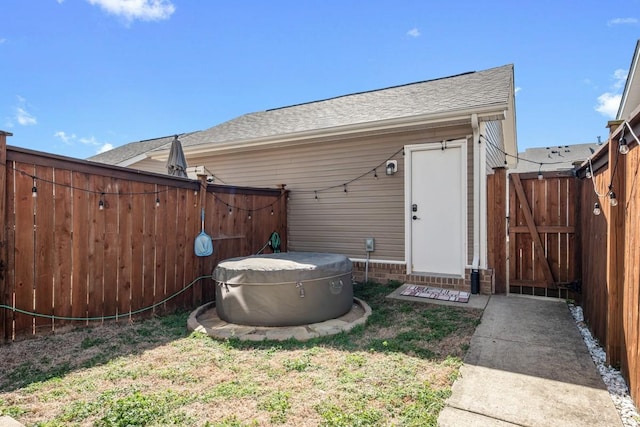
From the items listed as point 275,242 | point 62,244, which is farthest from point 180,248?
point 275,242

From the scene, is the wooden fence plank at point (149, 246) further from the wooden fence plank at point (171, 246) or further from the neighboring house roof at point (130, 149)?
the neighboring house roof at point (130, 149)

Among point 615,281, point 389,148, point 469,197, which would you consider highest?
point 389,148

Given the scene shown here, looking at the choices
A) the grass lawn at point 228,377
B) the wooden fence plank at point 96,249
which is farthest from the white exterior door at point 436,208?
the wooden fence plank at point 96,249

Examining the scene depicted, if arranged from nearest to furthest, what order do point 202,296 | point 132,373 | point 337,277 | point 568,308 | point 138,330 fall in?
point 132,373 < point 138,330 < point 337,277 < point 568,308 < point 202,296

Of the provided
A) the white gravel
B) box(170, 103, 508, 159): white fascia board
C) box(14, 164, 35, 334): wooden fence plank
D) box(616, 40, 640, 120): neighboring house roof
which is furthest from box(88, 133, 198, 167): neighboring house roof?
box(616, 40, 640, 120): neighboring house roof

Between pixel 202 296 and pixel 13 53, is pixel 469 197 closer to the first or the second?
pixel 202 296

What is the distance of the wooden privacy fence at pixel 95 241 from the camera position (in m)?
2.93

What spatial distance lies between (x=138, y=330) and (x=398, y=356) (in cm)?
277

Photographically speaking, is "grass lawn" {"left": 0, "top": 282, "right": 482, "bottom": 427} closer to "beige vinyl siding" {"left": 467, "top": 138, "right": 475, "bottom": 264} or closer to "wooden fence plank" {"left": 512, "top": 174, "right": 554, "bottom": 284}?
"beige vinyl siding" {"left": 467, "top": 138, "right": 475, "bottom": 264}

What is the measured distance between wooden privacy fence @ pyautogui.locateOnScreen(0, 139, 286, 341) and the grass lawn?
350 mm

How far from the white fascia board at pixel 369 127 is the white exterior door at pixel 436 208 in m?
0.45

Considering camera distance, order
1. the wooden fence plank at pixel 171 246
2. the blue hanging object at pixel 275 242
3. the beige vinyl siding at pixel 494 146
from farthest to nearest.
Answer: the blue hanging object at pixel 275 242
the beige vinyl siding at pixel 494 146
the wooden fence plank at pixel 171 246

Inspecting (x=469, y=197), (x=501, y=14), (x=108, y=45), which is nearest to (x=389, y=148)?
(x=469, y=197)

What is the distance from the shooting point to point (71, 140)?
517 inches
